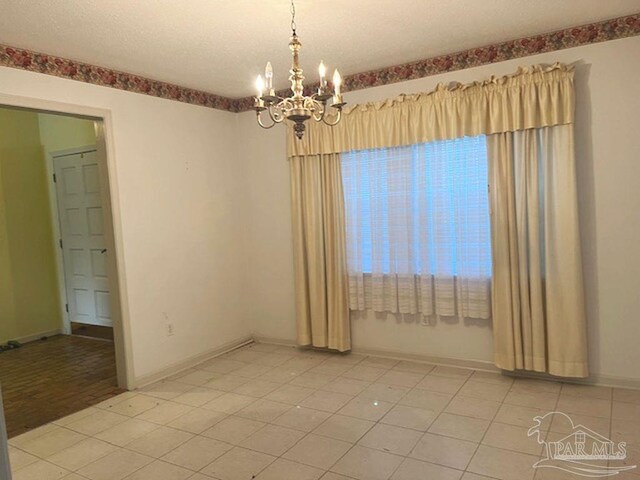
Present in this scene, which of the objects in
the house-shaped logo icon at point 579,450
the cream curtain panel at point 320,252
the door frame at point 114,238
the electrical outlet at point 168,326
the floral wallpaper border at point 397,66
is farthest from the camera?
the cream curtain panel at point 320,252

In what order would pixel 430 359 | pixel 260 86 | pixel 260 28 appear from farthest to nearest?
pixel 430 359
pixel 260 28
pixel 260 86

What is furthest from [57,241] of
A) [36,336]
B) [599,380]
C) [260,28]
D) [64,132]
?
[599,380]

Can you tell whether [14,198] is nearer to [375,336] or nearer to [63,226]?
[63,226]

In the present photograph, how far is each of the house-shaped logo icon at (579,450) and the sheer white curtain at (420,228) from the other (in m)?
1.06

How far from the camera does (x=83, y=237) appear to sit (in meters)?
5.40

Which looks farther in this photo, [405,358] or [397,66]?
[405,358]

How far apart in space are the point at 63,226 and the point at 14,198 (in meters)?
0.59

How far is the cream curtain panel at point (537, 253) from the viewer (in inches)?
129

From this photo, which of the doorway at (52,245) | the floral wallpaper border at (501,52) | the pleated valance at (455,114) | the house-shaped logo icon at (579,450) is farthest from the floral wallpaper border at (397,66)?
the house-shaped logo icon at (579,450)

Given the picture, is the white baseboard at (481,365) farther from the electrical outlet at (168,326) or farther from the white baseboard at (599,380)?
the electrical outlet at (168,326)

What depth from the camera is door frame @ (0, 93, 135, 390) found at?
3.62 meters

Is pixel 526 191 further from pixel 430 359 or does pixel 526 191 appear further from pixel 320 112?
pixel 320 112

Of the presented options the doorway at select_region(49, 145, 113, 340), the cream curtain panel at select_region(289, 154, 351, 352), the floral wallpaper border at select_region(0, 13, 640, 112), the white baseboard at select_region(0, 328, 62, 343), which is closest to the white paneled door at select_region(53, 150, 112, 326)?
the doorway at select_region(49, 145, 113, 340)

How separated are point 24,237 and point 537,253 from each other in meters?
5.45
